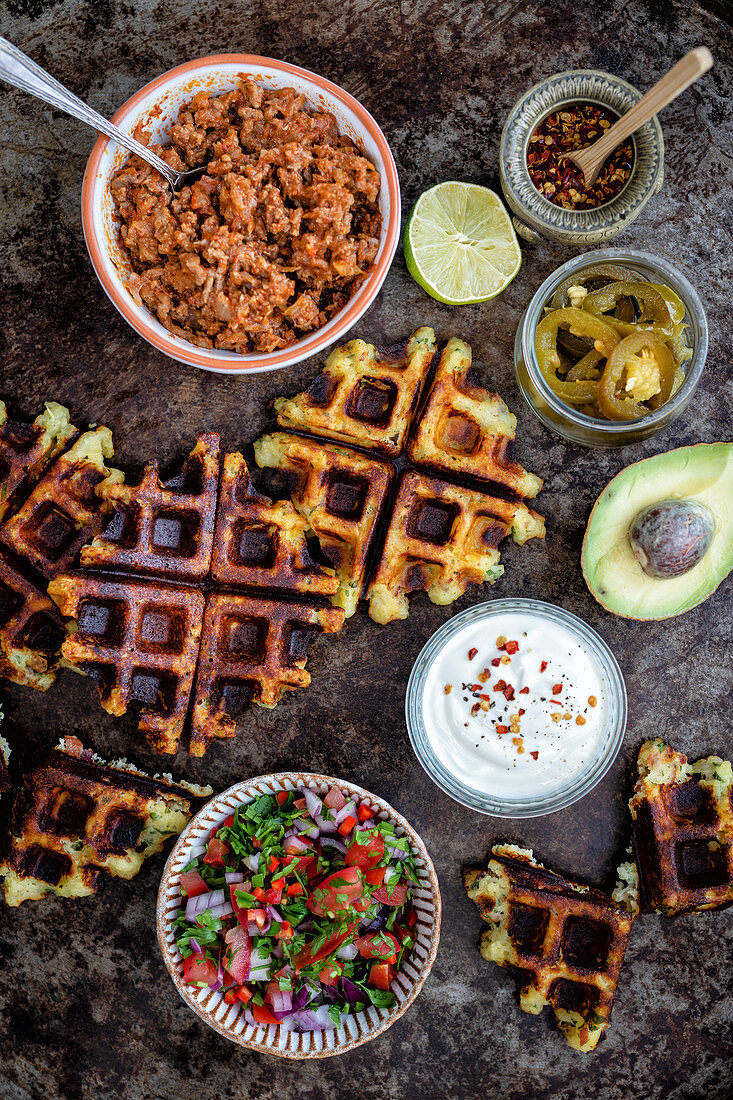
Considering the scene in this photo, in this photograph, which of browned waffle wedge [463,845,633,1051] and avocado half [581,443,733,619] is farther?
browned waffle wedge [463,845,633,1051]

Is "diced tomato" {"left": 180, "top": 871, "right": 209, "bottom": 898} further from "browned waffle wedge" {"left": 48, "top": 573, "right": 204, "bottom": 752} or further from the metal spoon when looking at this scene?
the metal spoon

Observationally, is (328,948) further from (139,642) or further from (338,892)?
(139,642)

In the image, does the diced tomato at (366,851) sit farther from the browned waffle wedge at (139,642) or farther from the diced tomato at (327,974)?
the browned waffle wedge at (139,642)

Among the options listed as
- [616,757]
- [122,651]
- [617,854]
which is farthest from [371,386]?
[617,854]

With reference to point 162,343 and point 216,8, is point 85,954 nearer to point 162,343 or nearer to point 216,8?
point 162,343

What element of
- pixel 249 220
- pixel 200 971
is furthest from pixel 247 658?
pixel 249 220

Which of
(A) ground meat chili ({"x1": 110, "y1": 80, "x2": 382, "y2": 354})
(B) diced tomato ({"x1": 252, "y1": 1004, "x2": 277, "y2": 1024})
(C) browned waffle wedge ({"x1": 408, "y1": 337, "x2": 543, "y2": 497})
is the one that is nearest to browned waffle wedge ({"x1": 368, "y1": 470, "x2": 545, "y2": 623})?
(C) browned waffle wedge ({"x1": 408, "y1": 337, "x2": 543, "y2": 497})

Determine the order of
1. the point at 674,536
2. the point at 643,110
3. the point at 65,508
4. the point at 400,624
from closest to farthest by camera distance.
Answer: the point at 643,110, the point at 674,536, the point at 65,508, the point at 400,624
